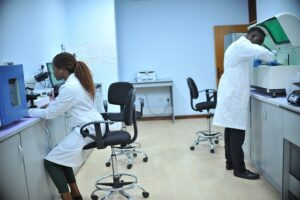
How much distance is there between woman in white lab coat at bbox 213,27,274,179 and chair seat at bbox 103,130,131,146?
113cm

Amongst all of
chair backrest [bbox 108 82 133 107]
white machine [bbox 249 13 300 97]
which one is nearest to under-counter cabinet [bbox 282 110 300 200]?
white machine [bbox 249 13 300 97]

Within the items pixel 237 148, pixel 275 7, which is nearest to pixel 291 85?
pixel 237 148

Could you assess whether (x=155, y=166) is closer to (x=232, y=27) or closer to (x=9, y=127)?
(x=9, y=127)

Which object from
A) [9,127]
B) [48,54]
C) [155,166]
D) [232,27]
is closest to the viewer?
[9,127]

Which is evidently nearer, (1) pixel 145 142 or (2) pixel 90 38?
(1) pixel 145 142

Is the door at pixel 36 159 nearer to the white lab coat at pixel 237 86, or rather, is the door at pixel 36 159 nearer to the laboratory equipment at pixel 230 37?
the white lab coat at pixel 237 86

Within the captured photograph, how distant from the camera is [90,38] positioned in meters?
5.38

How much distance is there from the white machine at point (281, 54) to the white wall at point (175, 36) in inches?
115

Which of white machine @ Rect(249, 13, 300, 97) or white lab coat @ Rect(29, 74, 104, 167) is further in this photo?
white machine @ Rect(249, 13, 300, 97)

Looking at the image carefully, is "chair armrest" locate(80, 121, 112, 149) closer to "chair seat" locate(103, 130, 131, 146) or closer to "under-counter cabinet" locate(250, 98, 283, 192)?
"chair seat" locate(103, 130, 131, 146)

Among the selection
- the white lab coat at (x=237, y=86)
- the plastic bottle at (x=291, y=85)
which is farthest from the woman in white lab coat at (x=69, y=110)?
the plastic bottle at (x=291, y=85)

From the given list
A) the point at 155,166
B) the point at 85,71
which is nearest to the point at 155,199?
the point at 155,166

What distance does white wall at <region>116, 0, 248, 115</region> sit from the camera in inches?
231

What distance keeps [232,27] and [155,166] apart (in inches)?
145
